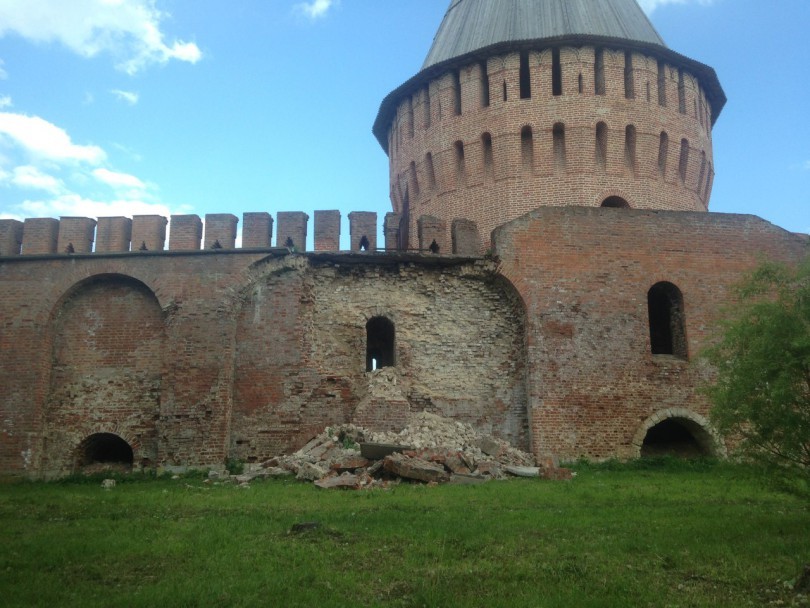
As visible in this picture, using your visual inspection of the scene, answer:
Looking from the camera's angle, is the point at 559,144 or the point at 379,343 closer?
the point at 379,343

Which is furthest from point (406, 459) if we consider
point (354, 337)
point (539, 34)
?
point (539, 34)

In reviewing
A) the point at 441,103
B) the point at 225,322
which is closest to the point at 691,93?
the point at 441,103

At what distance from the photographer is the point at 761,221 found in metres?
17.0

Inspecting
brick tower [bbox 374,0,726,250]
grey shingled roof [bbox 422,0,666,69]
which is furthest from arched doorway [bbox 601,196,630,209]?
grey shingled roof [bbox 422,0,666,69]

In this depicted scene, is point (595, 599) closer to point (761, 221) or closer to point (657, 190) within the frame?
point (761, 221)

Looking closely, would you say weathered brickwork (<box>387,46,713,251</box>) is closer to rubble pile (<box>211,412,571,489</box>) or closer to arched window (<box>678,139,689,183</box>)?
arched window (<box>678,139,689,183</box>)

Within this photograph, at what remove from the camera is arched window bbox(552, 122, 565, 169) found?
1998cm

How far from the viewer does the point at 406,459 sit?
12609 millimetres

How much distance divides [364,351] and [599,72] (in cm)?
1020

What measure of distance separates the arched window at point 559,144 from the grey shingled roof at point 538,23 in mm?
2393

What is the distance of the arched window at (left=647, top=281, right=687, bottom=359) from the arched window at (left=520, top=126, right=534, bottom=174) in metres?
4.70

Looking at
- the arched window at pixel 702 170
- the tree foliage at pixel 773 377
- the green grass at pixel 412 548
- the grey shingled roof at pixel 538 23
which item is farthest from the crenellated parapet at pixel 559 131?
the tree foliage at pixel 773 377

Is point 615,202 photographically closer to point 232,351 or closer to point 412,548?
point 232,351

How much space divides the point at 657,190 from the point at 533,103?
157 inches
